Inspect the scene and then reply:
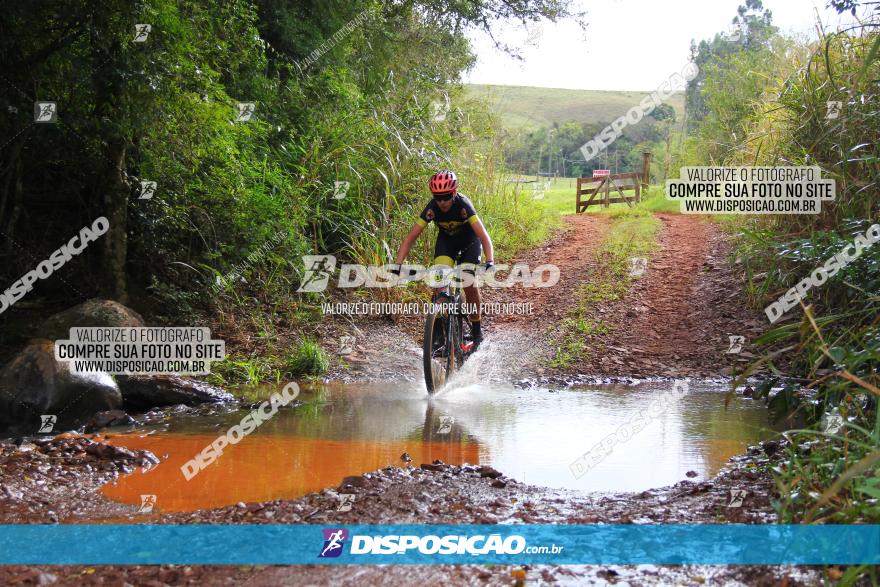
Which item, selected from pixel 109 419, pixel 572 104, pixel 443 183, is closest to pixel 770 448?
pixel 443 183

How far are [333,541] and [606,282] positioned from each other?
957cm

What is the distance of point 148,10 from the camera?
7859 millimetres

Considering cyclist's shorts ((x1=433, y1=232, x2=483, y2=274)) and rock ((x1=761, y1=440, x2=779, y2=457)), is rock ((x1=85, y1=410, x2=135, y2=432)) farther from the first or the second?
rock ((x1=761, y1=440, x2=779, y2=457))

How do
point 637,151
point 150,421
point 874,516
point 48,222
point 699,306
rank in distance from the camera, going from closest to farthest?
point 874,516 < point 150,421 < point 48,222 < point 699,306 < point 637,151

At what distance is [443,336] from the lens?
26.4 ft

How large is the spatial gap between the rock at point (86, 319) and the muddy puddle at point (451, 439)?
1668 millimetres

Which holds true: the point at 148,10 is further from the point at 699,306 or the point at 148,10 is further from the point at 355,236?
the point at 699,306

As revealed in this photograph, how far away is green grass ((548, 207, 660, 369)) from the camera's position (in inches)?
388

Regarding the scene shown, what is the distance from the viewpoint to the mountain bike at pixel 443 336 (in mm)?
7656

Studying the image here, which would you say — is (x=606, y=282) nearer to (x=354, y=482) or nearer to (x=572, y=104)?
(x=354, y=482)

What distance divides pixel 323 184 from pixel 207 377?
4.22 meters

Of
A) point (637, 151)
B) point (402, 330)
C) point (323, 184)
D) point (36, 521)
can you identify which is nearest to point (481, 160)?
point (323, 184)

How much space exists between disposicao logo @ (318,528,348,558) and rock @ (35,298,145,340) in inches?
202

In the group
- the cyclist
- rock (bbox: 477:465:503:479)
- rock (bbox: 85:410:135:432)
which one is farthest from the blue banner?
the cyclist
